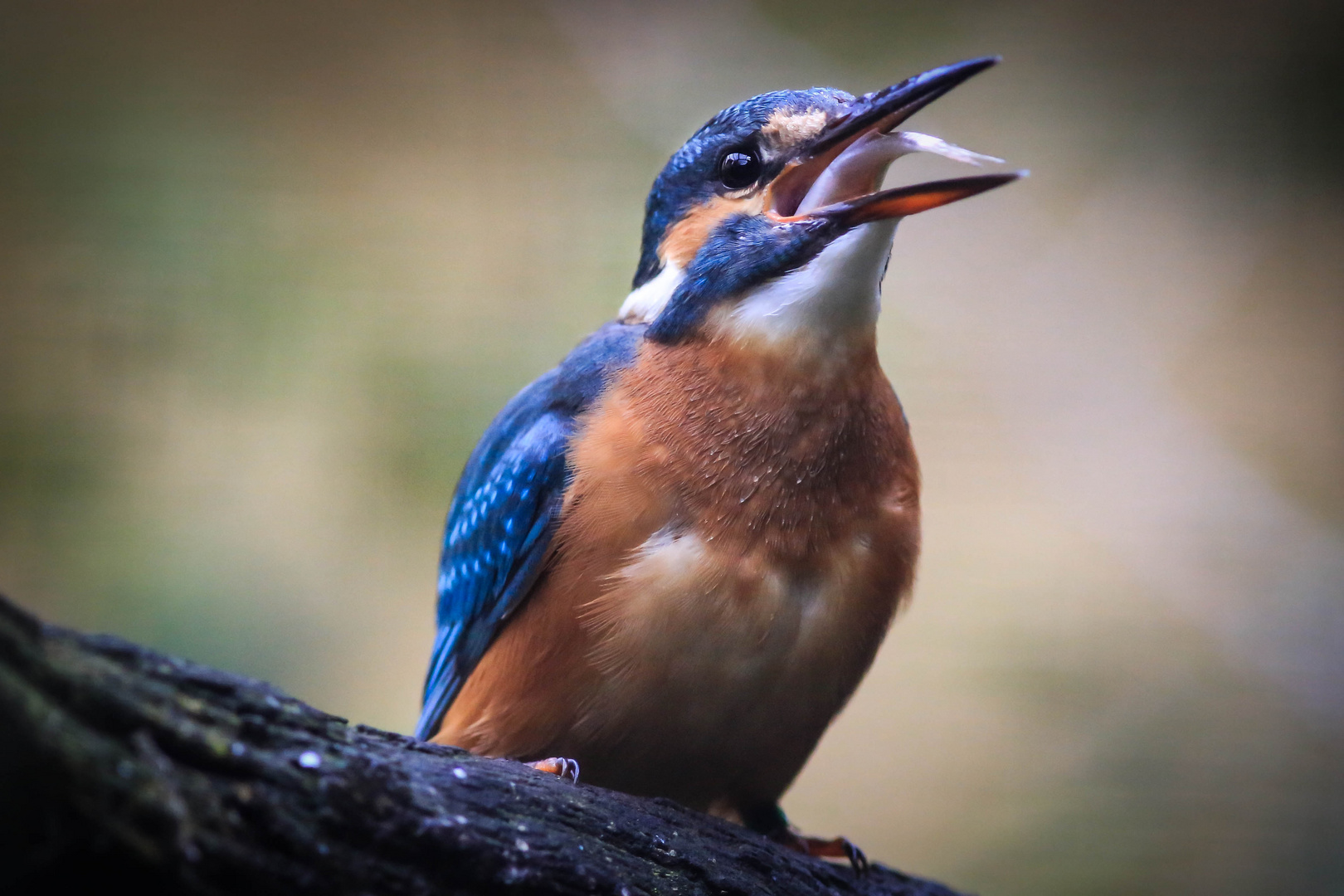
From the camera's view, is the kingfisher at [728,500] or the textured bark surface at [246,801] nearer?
the textured bark surface at [246,801]

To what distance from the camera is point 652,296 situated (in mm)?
2576

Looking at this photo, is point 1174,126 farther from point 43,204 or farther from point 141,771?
point 141,771

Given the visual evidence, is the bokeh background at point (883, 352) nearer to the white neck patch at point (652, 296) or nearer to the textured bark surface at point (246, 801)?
the white neck patch at point (652, 296)

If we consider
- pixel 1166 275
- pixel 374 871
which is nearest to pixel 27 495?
pixel 374 871

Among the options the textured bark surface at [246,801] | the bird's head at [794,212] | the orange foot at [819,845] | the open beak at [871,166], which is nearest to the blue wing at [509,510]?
the bird's head at [794,212]

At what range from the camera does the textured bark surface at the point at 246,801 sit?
1034mm

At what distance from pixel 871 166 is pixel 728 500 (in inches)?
29.5

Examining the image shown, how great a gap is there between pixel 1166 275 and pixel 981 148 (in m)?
1.16

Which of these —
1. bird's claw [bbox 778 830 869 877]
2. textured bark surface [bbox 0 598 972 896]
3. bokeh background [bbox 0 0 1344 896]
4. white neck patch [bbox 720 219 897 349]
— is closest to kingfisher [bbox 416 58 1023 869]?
white neck patch [bbox 720 219 897 349]

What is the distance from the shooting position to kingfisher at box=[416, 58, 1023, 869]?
208cm

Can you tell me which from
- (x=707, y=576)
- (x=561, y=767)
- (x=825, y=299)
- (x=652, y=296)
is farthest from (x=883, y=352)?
(x=561, y=767)

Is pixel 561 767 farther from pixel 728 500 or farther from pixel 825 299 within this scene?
pixel 825 299

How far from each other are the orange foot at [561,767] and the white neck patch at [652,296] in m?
1.01

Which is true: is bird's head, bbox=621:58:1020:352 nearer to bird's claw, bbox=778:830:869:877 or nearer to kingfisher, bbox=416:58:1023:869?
kingfisher, bbox=416:58:1023:869
